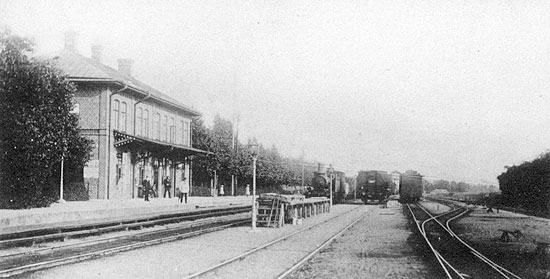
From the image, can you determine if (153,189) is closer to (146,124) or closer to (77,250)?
(146,124)

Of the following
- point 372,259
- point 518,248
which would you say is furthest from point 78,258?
point 518,248

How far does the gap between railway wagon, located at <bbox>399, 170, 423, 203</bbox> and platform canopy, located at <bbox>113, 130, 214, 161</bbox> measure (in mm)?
21438

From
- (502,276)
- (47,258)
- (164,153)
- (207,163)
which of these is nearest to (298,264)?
(502,276)

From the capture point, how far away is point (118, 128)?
33594 mm

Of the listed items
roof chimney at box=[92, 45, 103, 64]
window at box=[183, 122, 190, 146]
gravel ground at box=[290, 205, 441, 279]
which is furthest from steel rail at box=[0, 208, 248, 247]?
window at box=[183, 122, 190, 146]

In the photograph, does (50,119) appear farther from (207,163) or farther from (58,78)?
(207,163)

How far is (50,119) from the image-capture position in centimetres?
2347

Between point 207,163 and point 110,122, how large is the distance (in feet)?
69.4

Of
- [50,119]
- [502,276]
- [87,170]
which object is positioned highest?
[50,119]

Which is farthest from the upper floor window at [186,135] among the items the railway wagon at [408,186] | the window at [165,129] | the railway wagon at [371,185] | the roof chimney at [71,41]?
the railway wagon at [408,186]

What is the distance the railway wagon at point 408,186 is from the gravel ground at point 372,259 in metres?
36.4

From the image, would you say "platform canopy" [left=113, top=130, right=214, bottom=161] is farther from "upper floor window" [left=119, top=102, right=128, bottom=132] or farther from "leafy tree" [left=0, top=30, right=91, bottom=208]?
"leafy tree" [left=0, top=30, right=91, bottom=208]

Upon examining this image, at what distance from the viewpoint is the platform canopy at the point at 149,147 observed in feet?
106

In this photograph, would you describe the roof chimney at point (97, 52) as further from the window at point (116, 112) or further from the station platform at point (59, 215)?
the station platform at point (59, 215)
